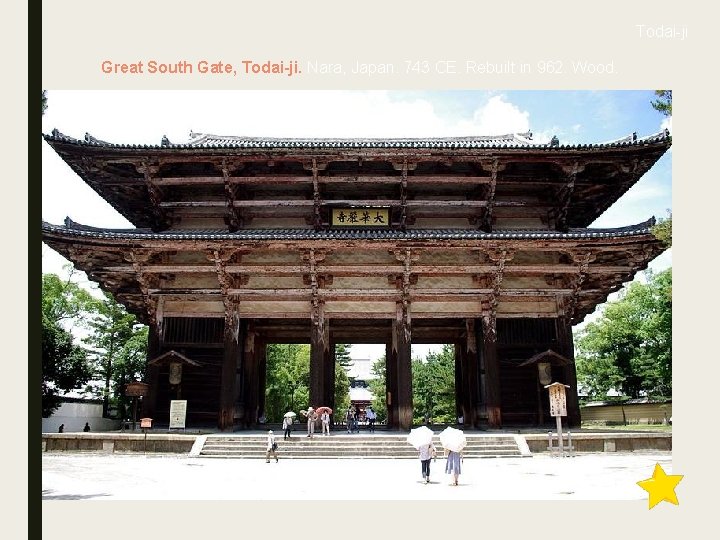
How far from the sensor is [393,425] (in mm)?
21781

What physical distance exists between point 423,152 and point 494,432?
10071 millimetres

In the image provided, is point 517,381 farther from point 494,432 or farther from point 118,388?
point 118,388

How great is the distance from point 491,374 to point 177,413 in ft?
37.3

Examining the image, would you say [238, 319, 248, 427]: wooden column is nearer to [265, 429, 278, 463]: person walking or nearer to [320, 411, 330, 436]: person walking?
[320, 411, 330, 436]: person walking

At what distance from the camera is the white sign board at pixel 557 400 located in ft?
50.2

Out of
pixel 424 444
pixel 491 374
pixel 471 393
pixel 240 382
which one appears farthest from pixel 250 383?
pixel 424 444

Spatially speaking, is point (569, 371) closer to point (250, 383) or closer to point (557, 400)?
point (557, 400)

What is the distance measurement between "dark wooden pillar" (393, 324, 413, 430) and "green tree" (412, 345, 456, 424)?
29.6m

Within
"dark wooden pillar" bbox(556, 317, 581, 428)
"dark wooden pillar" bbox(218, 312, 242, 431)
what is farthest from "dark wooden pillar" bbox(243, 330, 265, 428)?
"dark wooden pillar" bbox(556, 317, 581, 428)

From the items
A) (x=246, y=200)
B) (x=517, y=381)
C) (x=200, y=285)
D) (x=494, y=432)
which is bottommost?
(x=494, y=432)

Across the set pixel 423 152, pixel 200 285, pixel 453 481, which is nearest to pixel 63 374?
pixel 200 285

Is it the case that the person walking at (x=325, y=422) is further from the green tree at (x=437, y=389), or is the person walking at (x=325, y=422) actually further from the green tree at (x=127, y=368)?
the green tree at (x=437, y=389)

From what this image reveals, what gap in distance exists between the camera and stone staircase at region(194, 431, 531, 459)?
1585 cm

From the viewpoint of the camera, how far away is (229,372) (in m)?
19.0
